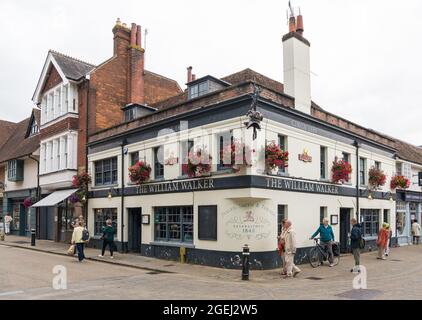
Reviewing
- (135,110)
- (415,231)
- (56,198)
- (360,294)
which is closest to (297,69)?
(135,110)

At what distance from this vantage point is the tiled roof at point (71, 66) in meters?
24.7

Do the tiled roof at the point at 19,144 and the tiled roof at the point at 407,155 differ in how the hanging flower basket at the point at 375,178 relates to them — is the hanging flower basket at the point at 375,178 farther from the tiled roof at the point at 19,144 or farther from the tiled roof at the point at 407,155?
the tiled roof at the point at 19,144

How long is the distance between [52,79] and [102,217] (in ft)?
34.5

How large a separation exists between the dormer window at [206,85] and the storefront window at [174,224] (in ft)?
16.4

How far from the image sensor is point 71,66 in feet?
84.8

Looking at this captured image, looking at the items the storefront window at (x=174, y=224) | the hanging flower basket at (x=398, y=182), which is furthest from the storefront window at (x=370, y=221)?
the storefront window at (x=174, y=224)

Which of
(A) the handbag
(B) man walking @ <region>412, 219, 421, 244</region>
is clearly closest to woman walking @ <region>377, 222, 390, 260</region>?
(B) man walking @ <region>412, 219, 421, 244</region>

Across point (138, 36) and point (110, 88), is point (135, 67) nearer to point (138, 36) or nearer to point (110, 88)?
point (138, 36)

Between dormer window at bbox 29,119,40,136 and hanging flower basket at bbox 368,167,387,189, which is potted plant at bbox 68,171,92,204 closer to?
dormer window at bbox 29,119,40,136

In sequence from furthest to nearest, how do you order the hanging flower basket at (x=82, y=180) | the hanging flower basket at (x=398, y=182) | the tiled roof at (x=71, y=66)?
1. the tiled roof at (x=71, y=66)
2. the hanging flower basket at (x=398, y=182)
3. the hanging flower basket at (x=82, y=180)

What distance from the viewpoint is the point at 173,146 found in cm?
1761

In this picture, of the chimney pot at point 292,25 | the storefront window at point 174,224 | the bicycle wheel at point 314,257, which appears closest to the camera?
the bicycle wheel at point 314,257

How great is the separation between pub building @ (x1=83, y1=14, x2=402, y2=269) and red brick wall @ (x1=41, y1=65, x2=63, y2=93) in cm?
596
